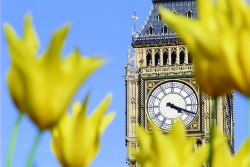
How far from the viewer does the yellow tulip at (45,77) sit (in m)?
1.70

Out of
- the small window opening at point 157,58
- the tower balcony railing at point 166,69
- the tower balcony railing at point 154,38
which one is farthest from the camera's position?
the tower balcony railing at point 154,38

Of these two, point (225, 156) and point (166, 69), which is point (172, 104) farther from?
point (225, 156)

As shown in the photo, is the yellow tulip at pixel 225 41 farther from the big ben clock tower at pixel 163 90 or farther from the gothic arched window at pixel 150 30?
the gothic arched window at pixel 150 30

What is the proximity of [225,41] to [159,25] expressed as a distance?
38.0 meters

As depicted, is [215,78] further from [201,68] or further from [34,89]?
[34,89]

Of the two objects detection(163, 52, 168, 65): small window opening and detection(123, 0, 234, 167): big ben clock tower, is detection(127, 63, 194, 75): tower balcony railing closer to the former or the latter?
detection(123, 0, 234, 167): big ben clock tower

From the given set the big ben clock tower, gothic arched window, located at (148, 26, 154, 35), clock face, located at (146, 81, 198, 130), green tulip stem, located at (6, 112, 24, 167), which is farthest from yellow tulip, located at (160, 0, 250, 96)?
gothic arched window, located at (148, 26, 154, 35)

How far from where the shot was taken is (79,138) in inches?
75.8

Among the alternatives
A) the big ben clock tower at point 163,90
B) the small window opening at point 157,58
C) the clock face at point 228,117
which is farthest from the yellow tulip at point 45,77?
the clock face at point 228,117

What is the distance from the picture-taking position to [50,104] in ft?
5.65

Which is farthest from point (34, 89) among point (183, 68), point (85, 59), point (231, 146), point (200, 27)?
point (231, 146)

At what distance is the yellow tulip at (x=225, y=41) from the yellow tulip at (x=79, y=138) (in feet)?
1.00

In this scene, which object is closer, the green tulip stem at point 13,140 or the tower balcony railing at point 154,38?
the green tulip stem at point 13,140

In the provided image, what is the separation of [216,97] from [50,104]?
41cm
